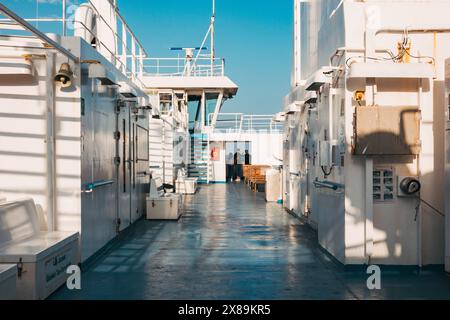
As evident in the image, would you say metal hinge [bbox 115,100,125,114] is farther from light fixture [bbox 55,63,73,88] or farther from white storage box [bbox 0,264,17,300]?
white storage box [bbox 0,264,17,300]

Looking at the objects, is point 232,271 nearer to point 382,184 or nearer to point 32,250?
point 382,184

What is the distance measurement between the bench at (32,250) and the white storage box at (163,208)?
5184 mm

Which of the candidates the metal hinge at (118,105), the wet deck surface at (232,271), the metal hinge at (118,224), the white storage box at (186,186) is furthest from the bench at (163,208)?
the white storage box at (186,186)

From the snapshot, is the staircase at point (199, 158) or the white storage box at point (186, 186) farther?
the staircase at point (199, 158)

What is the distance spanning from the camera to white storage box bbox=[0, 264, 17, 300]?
3.89 m

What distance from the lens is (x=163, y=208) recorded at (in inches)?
450

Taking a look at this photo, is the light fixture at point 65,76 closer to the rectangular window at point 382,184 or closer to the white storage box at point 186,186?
the rectangular window at point 382,184

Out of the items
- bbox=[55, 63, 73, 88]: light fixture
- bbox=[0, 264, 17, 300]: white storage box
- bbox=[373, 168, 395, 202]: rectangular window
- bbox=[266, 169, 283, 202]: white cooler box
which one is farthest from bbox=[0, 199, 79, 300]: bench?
bbox=[266, 169, 283, 202]: white cooler box

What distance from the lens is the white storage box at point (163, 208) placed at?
449 inches

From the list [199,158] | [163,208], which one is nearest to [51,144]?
[163,208]

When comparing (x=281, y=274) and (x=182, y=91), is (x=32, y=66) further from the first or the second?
(x=182, y=91)

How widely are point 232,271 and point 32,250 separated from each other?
2403 mm

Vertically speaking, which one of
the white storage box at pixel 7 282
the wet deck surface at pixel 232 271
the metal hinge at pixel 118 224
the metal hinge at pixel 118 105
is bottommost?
the wet deck surface at pixel 232 271

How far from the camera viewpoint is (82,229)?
6.40 meters
